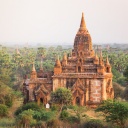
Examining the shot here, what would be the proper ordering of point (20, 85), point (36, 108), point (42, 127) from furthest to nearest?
point (20, 85) < point (36, 108) < point (42, 127)

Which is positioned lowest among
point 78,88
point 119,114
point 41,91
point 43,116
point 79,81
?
point 43,116

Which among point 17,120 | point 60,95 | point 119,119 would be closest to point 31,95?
point 60,95

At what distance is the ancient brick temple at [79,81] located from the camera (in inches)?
1308

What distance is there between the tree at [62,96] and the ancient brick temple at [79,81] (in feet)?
4.61

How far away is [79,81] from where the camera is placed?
33.3 metres

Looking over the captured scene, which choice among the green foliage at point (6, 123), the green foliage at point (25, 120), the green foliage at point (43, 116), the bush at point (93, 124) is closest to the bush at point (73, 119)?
the green foliage at point (43, 116)

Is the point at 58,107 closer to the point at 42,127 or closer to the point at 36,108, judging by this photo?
the point at 36,108

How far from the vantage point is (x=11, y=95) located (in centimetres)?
3372

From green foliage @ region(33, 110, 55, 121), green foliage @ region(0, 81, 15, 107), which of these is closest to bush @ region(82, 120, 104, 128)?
green foliage @ region(33, 110, 55, 121)

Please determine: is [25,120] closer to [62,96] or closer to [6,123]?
[6,123]

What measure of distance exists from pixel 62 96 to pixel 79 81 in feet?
9.13

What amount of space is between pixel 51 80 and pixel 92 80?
3896mm

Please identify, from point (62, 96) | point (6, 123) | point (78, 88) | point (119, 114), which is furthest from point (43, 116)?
point (78, 88)

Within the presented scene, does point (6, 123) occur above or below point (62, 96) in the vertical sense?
below
